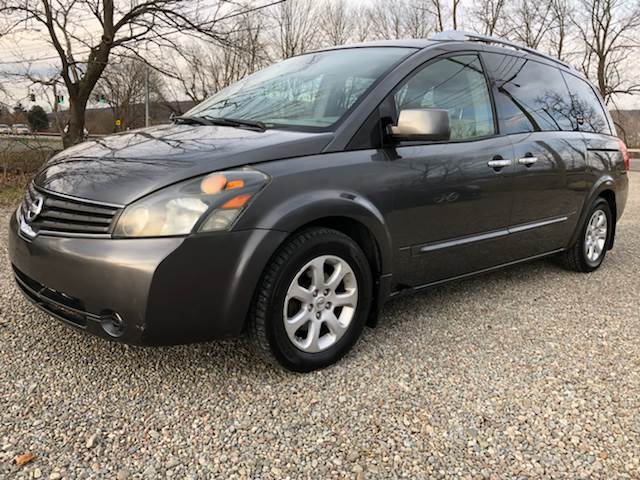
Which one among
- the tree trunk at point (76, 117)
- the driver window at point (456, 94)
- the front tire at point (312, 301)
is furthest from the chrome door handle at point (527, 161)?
the tree trunk at point (76, 117)

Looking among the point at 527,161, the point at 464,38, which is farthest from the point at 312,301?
the point at 464,38

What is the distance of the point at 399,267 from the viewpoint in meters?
3.01

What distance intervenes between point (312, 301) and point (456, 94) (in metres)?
1.68

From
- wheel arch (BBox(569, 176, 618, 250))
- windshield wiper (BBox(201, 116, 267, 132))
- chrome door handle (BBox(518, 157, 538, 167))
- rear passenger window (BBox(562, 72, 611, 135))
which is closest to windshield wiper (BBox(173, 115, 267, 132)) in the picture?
Result: windshield wiper (BBox(201, 116, 267, 132))

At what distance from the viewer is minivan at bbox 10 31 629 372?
88.2 inches

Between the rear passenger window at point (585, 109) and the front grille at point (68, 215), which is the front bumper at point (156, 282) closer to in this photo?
the front grille at point (68, 215)

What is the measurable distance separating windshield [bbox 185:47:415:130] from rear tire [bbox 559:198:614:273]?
2441 millimetres

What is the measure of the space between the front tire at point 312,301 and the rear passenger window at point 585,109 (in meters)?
A: 2.71

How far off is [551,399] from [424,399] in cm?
59

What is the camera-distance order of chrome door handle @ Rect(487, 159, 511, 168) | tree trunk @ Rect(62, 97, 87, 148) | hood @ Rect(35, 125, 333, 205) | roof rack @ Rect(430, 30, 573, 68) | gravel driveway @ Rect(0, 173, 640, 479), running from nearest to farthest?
gravel driveway @ Rect(0, 173, 640, 479)
hood @ Rect(35, 125, 333, 205)
chrome door handle @ Rect(487, 159, 511, 168)
roof rack @ Rect(430, 30, 573, 68)
tree trunk @ Rect(62, 97, 87, 148)

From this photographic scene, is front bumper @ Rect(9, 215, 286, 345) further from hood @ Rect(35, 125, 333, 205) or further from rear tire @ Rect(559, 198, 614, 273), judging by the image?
rear tire @ Rect(559, 198, 614, 273)

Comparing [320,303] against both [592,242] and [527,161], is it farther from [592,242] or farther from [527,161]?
[592,242]

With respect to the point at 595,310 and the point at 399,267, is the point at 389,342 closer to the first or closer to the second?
the point at 399,267

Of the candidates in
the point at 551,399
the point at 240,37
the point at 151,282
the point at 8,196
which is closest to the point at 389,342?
the point at 551,399
